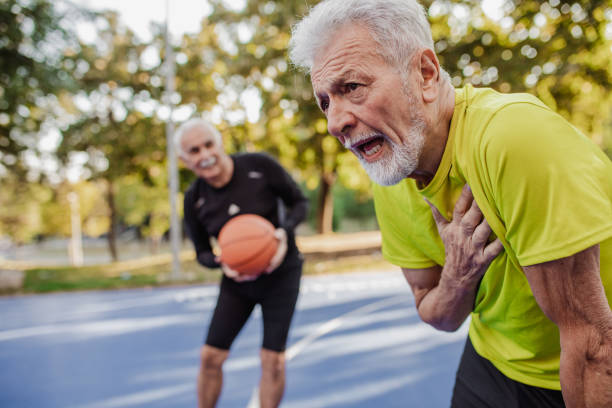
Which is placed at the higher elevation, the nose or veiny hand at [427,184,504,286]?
the nose

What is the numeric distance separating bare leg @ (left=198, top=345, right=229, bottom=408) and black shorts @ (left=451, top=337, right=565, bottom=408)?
1472mm

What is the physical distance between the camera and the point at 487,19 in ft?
38.7

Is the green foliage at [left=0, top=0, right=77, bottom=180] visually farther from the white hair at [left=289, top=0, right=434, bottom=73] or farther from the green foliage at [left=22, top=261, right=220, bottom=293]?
the white hair at [left=289, top=0, right=434, bottom=73]

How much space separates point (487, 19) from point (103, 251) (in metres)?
36.6

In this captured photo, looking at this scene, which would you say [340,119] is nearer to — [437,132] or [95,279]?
[437,132]

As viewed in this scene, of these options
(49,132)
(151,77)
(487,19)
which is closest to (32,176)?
(49,132)

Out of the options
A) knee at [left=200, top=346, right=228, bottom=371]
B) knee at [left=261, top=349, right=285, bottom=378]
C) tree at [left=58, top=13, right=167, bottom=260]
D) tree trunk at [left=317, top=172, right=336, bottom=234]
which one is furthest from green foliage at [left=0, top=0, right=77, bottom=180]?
knee at [left=261, top=349, right=285, bottom=378]

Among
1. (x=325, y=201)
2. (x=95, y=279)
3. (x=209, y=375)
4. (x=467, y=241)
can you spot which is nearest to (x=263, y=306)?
(x=209, y=375)

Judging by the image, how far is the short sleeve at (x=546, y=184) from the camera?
93 centimetres

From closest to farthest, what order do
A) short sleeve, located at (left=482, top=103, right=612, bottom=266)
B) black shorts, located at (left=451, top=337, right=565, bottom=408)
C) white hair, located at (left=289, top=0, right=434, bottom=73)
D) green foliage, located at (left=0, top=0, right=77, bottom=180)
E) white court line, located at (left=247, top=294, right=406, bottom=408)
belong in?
short sleeve, located at (left=482, top=103, right=612, bottom=266) < white hair, located at (left=289, top=0, right=434, bottom=73) < black shorts, located at (left=451, top=337, right=565, bottom=408) < white court line, located at (left=247, top=294, right=406, bottom=408) < green foliage, located at (left=0, top=0, right=77, bottom=180)

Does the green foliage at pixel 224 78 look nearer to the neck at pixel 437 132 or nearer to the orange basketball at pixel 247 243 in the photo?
the orange basketball at pixel 247 243

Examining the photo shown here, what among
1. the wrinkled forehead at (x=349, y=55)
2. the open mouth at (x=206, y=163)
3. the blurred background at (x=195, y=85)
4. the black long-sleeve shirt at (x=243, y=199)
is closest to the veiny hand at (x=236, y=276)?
the black long-sleeve shirt at (x=243, y=199)

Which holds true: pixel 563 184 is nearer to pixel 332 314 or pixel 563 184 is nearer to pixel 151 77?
pixel 332 314

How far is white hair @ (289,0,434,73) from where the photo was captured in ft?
3.91
